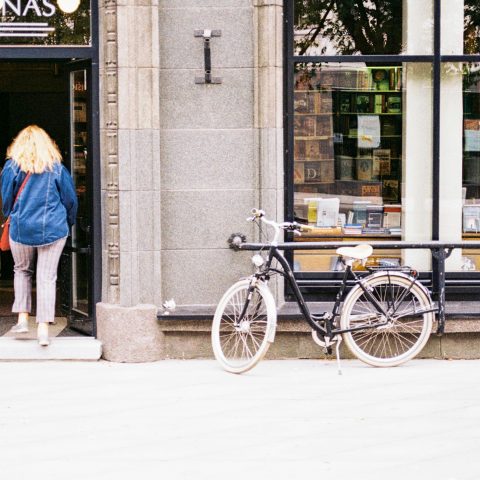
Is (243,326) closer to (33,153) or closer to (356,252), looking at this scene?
(356,252)

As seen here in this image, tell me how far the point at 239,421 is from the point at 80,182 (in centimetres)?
335

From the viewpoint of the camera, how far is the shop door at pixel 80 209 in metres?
9.59

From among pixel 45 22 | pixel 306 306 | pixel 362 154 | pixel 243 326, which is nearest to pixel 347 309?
pixel 306 306

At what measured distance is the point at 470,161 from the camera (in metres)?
9.70

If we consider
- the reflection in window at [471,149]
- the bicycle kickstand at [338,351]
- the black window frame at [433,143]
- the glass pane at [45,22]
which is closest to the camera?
the bicycle kickstand at [338,351]

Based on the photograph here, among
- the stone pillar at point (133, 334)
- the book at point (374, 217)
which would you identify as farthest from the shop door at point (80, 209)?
the book at point (374, 217)

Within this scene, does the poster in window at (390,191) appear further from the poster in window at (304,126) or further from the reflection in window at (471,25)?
the reflection in window at (471,25)

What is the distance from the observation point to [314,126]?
9.59 meters

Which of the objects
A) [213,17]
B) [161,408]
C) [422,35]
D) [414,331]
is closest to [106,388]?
[161,408]

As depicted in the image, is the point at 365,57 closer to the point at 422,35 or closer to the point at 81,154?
the point at 422,35

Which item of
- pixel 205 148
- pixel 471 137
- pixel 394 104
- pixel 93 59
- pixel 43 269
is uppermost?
pixel 93 59

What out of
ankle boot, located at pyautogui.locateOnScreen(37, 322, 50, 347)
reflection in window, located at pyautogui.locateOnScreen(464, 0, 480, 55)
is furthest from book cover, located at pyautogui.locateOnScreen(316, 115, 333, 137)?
ankle boot, located at pyautogui.locateOnScreen(37, 322, 50, 347)

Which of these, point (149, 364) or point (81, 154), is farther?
point (81, 154)

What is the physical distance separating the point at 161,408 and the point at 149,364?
158cm
